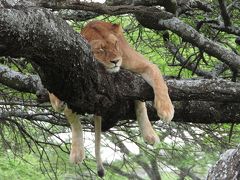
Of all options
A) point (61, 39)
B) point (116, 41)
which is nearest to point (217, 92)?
point (116, 41)

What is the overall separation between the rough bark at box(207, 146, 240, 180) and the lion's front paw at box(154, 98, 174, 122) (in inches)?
26.4

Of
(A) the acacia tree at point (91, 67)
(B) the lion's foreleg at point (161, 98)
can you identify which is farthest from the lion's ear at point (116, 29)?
(B) the lion's foreleg at point (161, 98)

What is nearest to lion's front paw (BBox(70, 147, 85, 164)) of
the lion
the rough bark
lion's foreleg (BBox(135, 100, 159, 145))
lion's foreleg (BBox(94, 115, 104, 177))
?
the lion

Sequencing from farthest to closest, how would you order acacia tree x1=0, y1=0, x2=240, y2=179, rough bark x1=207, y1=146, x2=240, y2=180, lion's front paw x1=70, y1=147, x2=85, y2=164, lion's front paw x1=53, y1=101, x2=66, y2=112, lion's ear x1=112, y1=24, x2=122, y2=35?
1. lion's front paw x1=70, y1=147, x2=85, y2=164
2. lion's ear x1=112, y1=24, x2=122, y2=35
3. lion's front paw x1=53, y1=101, x2=66, y2=112
4. rough bark x1=207, y1=146, x2=240, y2=180
5. acacia tree x1=0, y1=0, x2=240, y2=179

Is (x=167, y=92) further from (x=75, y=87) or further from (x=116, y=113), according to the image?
(x=75, y=87)

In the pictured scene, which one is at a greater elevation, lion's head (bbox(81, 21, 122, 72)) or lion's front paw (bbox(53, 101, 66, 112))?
lion's head (bbox(81, 21, 122, 72))

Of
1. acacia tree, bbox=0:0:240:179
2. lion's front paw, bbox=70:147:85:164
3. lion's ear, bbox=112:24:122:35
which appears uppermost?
lion's ear, bbox=112:24:122:35

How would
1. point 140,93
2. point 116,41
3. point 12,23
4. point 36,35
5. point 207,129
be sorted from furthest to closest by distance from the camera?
point 207,129 < point 116,41 < point 140,93 < point 36,35 < point 12,23

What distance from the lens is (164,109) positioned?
361 centimetres

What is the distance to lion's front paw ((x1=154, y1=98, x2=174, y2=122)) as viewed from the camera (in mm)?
3582

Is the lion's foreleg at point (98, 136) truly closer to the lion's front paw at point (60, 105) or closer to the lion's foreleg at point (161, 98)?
the lion's front paw at point (60, 105)

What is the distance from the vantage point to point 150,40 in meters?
7.41

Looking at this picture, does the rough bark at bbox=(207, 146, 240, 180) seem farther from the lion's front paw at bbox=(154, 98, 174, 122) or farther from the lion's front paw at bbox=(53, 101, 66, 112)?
the lion's front paw at bbox=(53, 101, 66, 112)

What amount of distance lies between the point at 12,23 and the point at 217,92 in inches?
67.1
